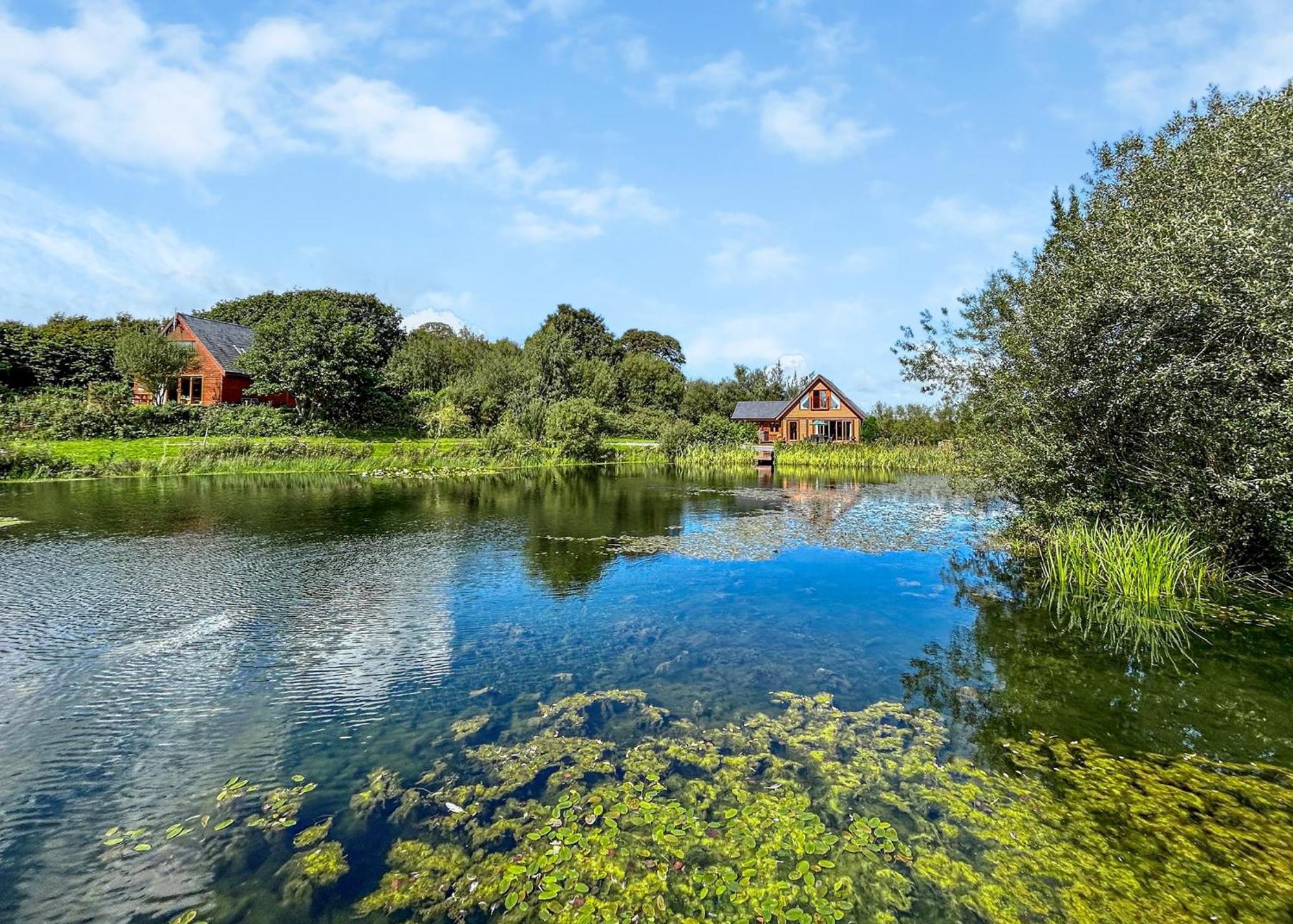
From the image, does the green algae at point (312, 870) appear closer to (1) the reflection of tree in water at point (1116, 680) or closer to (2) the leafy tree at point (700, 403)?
(1) the reflection of tree in water at point (1116, 680)

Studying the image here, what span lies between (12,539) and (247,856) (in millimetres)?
16317

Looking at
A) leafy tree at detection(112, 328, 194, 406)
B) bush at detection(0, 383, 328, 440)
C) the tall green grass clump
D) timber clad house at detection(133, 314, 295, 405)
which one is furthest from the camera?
timber clad house at detection(133, 314, 295, 405)

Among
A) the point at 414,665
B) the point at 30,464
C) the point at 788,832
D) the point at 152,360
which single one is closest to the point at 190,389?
the point at 152,360

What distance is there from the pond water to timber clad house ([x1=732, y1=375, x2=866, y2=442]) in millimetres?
41808

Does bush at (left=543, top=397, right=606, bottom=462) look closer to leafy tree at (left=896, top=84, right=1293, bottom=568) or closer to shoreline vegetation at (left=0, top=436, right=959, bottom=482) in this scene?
shoreline vegetation at (left=0, top=436, right=959, bottom=482)

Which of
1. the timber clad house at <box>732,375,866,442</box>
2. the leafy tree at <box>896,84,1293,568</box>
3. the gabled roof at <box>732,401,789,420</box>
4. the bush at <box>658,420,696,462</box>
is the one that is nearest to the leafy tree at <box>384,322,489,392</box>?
the bush at <box>658,420,696,462</box>

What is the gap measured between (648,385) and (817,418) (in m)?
26.8

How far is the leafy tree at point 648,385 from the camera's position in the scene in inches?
3034

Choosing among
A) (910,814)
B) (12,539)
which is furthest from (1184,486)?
(12,539)

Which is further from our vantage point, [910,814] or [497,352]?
[497,352]

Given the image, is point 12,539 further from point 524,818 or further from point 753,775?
point 753,775

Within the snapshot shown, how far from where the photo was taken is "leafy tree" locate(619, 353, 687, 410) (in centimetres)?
7706

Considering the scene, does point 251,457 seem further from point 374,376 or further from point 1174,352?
point 1174,352

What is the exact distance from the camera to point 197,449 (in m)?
31.5
